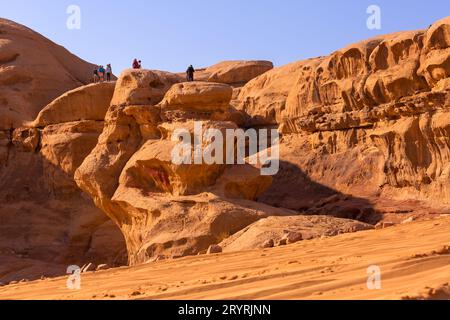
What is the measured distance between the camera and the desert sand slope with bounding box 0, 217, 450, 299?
4.33m

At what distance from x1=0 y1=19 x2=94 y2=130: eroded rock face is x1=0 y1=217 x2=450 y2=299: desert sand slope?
51.6ft

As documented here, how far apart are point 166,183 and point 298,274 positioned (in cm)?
897

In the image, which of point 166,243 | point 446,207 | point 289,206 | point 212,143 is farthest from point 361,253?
point 289,206

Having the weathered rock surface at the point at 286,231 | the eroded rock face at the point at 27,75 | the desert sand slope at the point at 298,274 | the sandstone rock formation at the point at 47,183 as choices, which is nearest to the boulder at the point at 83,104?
the sandstone rock formation at the point at 47,183

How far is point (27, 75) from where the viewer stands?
22781mm

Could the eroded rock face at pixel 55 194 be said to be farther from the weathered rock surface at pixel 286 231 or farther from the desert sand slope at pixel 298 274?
the desert sand slope at pixel 298 274

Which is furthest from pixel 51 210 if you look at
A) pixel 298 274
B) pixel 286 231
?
pixel 298 274

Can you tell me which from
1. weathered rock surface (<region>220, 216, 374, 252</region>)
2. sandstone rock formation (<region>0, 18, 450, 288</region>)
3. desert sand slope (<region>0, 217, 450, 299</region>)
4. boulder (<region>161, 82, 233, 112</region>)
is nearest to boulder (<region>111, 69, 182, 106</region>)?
sandstone rock formation (<region>0, 18, 450, 288</region>)

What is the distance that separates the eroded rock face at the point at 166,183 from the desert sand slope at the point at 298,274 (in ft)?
14.0

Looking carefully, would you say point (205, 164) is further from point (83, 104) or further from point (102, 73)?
point (102, 73)

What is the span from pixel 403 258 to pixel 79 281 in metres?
3.10

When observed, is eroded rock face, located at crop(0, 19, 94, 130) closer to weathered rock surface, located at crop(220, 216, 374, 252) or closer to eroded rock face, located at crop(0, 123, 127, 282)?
eroded rock face, located at crop(0, 123, 127, 282)
